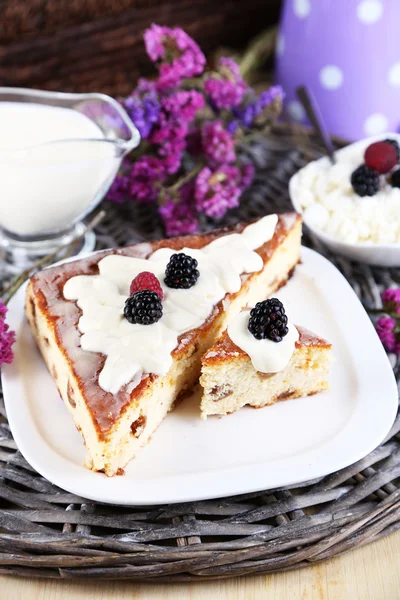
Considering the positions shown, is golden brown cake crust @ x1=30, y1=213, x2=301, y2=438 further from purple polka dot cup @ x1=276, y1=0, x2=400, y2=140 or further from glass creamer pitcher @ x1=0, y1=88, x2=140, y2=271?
purple polka dot cup @ x1=276, y1=0, x2=400, y2=140

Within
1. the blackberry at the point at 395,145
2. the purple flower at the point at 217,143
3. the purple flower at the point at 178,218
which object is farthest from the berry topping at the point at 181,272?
the blackberry at the point at 395,145

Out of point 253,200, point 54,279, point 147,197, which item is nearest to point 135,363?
point 54,279

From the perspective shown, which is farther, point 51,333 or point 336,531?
point 51,333

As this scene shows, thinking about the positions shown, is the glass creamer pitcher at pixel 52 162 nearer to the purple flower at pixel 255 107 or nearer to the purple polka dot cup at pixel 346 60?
the purple flower at pixel 255 107

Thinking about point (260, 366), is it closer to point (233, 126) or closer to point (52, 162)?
point (52, 162)

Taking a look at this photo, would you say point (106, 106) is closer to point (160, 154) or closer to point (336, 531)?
point (160, 154)
